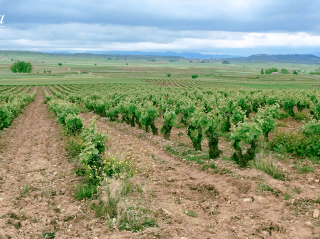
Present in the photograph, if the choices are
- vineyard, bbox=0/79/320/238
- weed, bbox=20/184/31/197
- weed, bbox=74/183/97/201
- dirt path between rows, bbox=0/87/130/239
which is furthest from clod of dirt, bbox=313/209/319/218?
weed, bbox=20/184/31/197

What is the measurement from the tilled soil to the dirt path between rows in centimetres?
179

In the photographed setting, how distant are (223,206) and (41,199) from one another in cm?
538

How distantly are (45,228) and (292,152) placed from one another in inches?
387

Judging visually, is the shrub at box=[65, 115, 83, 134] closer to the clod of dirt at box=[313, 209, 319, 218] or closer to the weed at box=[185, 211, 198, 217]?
the weed at box=[185, 211, 198, 217]

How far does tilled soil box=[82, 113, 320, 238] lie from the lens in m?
6.18

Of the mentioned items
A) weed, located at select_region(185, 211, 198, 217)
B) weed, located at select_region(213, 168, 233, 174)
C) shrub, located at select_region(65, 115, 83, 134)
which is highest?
shrub, located at select_region(65, 115, 83, 134)

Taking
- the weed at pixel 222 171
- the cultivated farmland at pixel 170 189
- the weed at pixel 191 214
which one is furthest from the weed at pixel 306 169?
the weed at pixel 191 214

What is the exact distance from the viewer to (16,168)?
425 inches

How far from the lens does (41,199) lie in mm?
8055

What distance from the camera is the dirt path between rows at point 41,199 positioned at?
645cm

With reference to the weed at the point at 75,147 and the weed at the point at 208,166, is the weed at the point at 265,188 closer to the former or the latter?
the weed at the point at 208,166

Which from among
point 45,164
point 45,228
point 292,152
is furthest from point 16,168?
point 292,152

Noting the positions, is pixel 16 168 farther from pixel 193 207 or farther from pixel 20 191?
pixel 193 207

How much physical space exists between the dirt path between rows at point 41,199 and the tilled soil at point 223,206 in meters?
1.79
